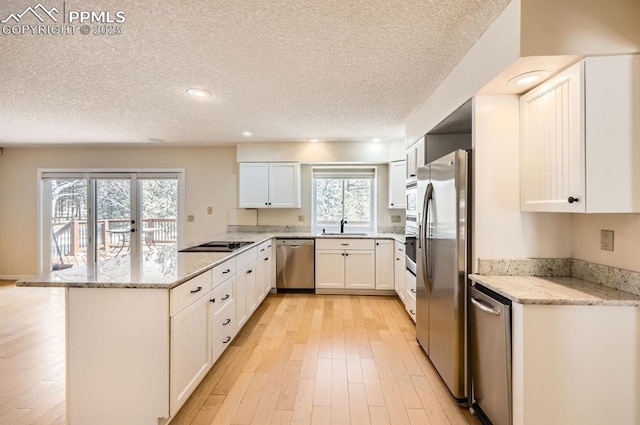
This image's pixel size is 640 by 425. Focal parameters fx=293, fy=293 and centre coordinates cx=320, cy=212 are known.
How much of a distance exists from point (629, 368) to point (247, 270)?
2858 mm

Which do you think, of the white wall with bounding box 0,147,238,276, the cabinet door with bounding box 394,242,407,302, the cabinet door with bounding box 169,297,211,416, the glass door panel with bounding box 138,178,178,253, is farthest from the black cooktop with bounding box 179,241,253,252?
the glass door panel with bounding box 138,178,178,253

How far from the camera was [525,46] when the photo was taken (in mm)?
1417

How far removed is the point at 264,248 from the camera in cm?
396

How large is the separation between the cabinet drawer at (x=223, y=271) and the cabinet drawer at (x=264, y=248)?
1017 mm

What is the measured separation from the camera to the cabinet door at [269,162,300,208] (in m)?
4.65

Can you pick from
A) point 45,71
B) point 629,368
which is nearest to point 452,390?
point 629,368

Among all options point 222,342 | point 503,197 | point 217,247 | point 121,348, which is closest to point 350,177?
point 217,247

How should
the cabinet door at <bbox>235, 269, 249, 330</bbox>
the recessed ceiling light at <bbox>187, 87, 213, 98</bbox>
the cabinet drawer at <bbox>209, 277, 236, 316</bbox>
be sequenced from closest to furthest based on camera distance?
the cabinet drawer at <bbox>209, 277, 236, 316</bbox> → the recessed ceiling light at <bbox>187, 87, 213, 98</bbox> → the cabinet door at <bbox>235, 269, 249, 330</bbox>

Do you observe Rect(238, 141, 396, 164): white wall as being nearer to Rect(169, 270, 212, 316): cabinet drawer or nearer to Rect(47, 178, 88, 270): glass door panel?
Rect(169, 270, 212, 316): cabinet drawer

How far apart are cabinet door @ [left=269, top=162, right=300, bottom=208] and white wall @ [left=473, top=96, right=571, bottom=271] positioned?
3.10 meters

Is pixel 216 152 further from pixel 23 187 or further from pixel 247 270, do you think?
pixel 23 187

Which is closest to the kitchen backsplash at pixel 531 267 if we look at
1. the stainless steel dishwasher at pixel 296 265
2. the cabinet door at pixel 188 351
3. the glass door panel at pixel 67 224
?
the cabinet door at pixel 188 351

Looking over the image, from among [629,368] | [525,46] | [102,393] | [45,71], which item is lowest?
[102,393]

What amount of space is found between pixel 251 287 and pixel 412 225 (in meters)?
1.90
